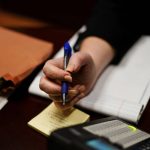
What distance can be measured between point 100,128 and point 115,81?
11.3 inches

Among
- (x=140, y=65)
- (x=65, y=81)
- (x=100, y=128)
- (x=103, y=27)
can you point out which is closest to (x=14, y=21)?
(x=103, y=27)

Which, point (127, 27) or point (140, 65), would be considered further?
point (127, 27)

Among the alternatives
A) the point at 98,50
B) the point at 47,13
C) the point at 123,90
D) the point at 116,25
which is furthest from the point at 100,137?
the point at 47,13

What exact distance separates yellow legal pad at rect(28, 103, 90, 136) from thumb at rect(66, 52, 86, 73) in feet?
0.33

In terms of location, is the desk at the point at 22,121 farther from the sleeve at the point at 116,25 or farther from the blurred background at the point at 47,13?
the blurred background at the point at 47,13

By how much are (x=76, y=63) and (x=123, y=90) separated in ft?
0.52

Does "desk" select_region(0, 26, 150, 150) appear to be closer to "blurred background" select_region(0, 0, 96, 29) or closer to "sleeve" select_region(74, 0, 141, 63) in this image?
"sleeve" select_region(74, 0, 141, 63)

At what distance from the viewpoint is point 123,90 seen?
811mm

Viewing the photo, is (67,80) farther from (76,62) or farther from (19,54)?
(19,54)

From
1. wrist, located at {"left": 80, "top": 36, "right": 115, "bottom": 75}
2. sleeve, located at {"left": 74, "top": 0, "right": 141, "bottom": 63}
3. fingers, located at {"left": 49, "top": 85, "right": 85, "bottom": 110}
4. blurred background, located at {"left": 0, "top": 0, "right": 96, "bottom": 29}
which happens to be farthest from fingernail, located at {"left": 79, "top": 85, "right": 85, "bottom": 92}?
blurred background, located at {"left": 0, "top": 0, "right": 96, "bottom": 29}

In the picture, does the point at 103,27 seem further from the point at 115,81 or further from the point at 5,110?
the point at 5,110

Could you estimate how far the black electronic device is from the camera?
1.58 ft

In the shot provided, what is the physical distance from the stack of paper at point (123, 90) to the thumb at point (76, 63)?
0.31 feet

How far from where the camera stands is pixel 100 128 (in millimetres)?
573
